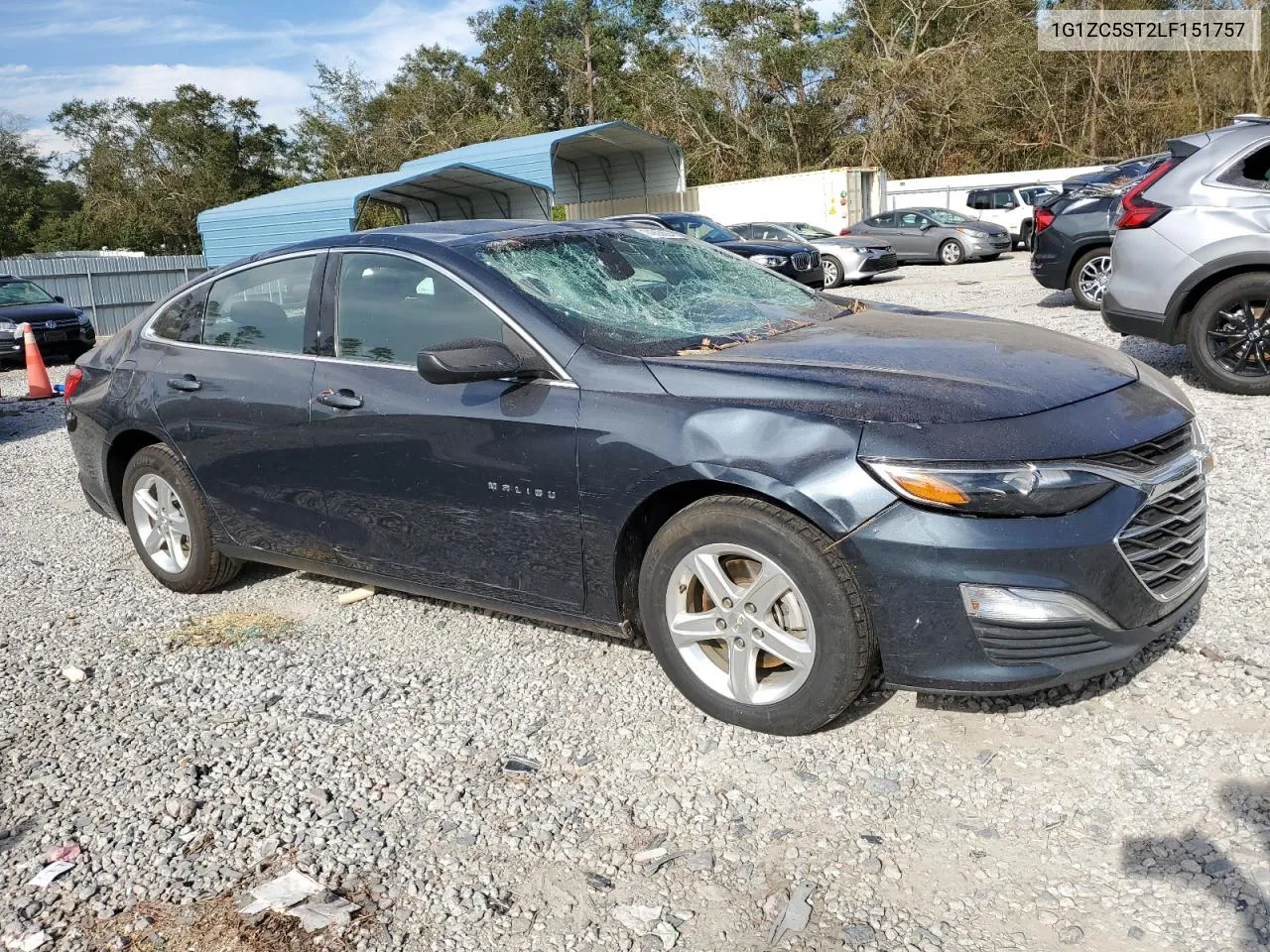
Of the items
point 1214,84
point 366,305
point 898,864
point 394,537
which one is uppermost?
point 1214,84

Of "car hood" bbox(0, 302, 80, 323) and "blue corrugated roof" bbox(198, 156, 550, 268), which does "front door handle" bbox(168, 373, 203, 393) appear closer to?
"car hood" bbox(0, 302, 80, 323)

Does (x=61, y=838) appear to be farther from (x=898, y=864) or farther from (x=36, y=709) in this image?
(x=898, y=864)

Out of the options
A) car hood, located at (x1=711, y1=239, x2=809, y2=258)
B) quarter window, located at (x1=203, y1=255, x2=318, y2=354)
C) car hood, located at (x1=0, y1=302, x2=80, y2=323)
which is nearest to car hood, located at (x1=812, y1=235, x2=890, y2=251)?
car hood, located at (x1=711, y1=239, x2=809, y2=258)

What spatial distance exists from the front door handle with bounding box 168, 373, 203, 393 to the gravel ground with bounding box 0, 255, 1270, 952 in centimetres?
108

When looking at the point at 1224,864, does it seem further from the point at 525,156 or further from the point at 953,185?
the point at 953,185

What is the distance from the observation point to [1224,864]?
2619 millimetres

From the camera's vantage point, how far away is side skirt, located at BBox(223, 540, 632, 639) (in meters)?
3.71

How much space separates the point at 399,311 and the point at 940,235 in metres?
22.5

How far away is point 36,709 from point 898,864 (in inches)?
125

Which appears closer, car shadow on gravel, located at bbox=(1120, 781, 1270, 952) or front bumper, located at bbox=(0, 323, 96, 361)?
car shadow on gravel, located at bbox=(1120, 781, 1270, 952)

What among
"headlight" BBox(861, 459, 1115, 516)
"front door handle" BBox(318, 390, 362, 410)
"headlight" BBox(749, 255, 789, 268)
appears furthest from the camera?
"headlight" BBox(749, 255, 789, 268)

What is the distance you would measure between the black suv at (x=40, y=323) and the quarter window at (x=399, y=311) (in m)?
14.0

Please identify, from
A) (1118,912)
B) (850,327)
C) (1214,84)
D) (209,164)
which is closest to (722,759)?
(1118,912)

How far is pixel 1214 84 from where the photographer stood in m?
33.2
